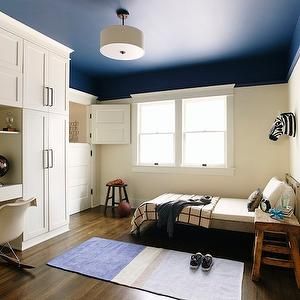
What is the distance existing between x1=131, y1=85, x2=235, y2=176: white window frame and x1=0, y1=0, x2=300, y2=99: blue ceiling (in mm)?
150

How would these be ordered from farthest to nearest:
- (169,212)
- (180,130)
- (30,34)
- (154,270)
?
(180,130) < (169,212) < (30,34) < (154,270)

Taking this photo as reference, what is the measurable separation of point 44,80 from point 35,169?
1.21 metres

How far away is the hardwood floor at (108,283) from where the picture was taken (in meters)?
2.10

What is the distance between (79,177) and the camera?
4.98m

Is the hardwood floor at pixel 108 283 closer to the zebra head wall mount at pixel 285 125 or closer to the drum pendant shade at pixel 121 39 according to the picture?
the zebra head wall mount at pixel 285 125

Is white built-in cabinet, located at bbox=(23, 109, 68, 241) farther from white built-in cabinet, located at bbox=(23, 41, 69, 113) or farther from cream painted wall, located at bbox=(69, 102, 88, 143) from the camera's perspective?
cream painted wall, located at bbox=(69, 102, 88, 143)

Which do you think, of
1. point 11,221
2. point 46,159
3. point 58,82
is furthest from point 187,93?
Answer: point 11,221

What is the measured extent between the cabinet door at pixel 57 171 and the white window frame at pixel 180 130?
1.78 metres

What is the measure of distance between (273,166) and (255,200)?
3.74 feet

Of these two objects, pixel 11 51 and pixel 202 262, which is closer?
pixel 202 262

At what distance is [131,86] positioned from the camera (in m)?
5.16

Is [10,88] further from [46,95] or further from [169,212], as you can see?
[169,212]

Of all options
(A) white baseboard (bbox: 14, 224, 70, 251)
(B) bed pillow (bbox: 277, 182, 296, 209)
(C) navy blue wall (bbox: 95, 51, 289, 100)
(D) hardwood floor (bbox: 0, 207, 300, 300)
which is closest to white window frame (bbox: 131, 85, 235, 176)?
(C) navy blue wall (bbox: 95, 51, 289, 100)

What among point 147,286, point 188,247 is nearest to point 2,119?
point 147,286
